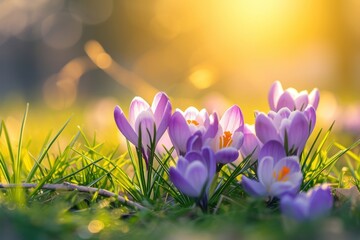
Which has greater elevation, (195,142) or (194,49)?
(195,142)

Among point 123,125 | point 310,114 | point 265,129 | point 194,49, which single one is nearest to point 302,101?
point 310,114

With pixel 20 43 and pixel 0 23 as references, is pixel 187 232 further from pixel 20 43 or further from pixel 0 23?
pixel 20 43

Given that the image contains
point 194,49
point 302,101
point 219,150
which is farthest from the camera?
point 194,49

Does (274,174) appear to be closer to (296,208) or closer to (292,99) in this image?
(296,208)

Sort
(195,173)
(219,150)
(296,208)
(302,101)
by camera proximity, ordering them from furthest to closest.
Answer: (302,101) < (219,150) < (195,173) < (296,208)

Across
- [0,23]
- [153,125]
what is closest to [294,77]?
[0,23]

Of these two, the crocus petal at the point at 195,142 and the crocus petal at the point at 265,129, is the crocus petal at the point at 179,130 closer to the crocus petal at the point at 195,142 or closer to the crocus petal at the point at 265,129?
the crocus petal at the point at 195,142
